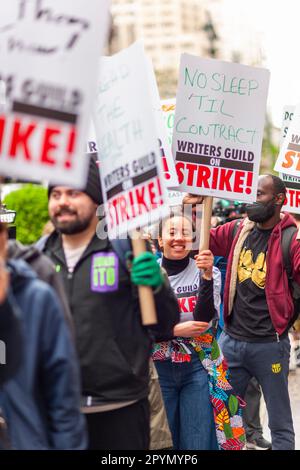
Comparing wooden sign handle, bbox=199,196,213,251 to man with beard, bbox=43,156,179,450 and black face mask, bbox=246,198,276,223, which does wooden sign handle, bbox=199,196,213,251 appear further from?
black face mask, bbox=246,198,276,223

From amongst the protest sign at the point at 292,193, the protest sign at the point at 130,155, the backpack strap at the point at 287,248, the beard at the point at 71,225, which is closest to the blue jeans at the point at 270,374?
the backpack strap at the point at 287,248

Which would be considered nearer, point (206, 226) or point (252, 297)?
point (206, 226)

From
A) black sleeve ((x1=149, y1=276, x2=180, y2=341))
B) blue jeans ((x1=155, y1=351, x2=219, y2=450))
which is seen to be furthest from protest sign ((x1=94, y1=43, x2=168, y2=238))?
blue jeans ((x1=155, y1=351, x2=219, y2=450))

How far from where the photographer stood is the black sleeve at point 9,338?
352 cm

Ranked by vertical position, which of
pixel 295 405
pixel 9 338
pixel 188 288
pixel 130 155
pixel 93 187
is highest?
pixel 130 155

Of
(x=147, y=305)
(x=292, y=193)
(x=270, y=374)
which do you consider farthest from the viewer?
(x=292, y=193)

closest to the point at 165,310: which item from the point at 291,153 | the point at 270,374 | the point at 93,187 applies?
the point at 93,187

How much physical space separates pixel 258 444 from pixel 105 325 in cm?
340

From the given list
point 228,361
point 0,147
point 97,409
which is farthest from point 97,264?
point 228,361

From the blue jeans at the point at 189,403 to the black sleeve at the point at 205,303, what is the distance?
314 millimetres

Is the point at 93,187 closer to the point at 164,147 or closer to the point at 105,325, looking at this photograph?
the point at 105,325

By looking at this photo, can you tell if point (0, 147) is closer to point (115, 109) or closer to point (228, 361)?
point (115, 109)

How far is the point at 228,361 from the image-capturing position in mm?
6605

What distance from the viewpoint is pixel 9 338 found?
3.62 metres
